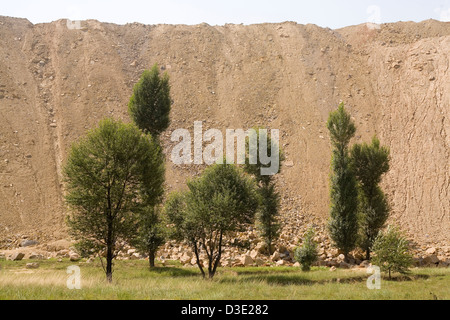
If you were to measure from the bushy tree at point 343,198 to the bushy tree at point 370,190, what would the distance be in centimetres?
145

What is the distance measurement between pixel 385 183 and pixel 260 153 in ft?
67.8

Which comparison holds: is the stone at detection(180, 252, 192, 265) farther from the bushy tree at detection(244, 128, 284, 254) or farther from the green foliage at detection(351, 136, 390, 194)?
the green foliage at detection(351, 136, 390, 194)

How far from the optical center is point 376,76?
63.3m

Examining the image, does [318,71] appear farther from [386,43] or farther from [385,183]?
[385,183]

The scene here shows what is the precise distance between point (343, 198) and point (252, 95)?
32335mm

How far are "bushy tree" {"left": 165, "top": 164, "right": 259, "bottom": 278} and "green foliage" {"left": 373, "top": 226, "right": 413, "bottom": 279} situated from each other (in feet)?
28.1

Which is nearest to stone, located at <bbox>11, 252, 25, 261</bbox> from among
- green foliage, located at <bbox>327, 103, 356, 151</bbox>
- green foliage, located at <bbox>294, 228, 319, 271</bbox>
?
green foliage, located at <bbox>294, 228, 319, 271</bbox>

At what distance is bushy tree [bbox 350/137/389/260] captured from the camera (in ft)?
114

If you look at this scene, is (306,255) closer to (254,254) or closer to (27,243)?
(254,254)

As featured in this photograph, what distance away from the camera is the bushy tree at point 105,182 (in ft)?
72.6

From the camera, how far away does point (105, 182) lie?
2244 cm

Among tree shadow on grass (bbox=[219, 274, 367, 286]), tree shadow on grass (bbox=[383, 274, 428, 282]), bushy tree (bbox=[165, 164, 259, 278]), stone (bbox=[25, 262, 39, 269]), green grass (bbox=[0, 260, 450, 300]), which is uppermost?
bushy tree (bbox=[165, 164, 259, 278])
